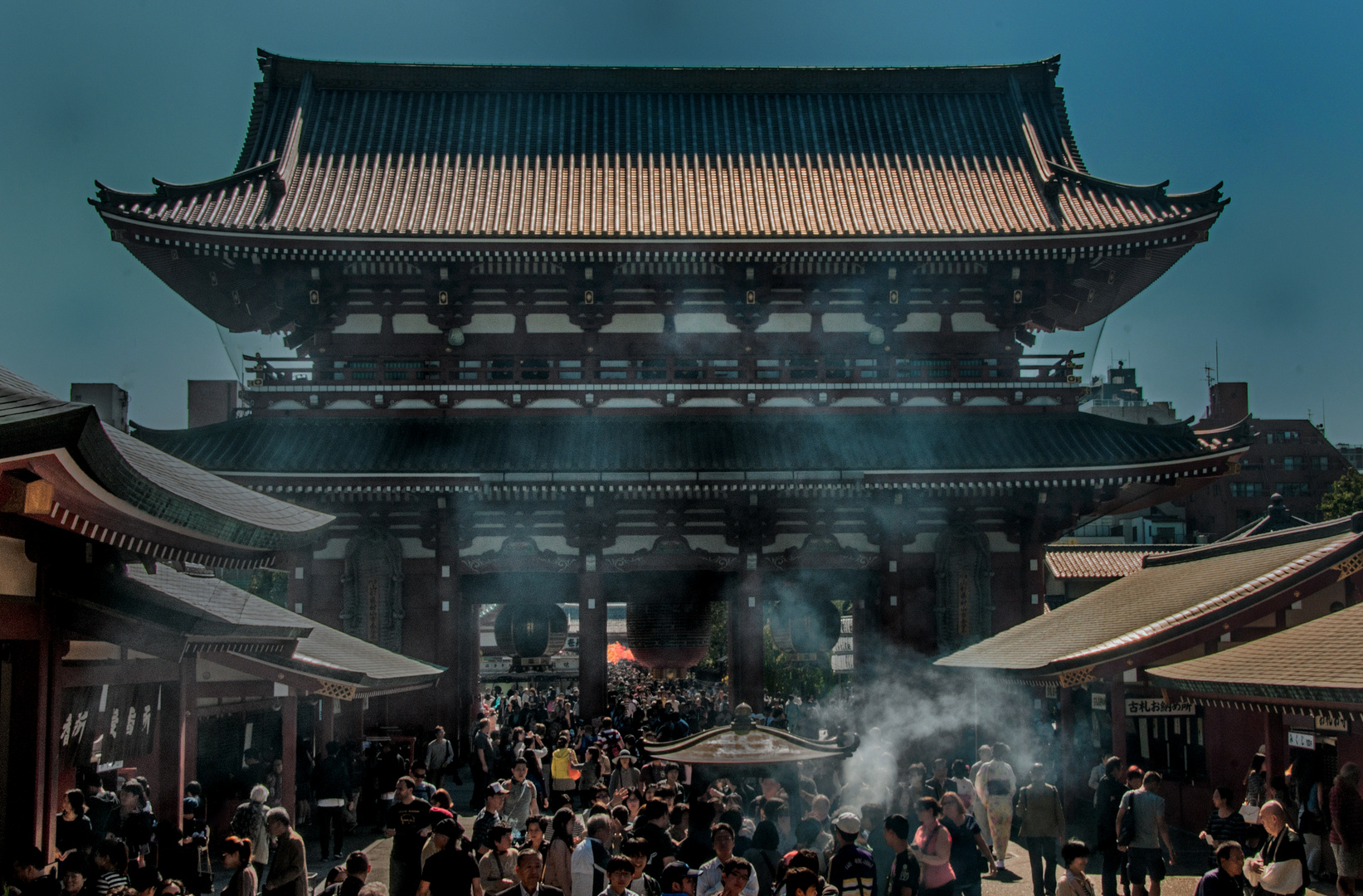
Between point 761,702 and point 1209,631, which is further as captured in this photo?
point 761,702

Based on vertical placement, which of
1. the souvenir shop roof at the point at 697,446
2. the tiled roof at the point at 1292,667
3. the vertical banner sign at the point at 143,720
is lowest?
the vertical banner sign at the point at 143,720

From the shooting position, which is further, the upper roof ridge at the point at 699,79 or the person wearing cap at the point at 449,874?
the upper roof ridge at the point at 699,79

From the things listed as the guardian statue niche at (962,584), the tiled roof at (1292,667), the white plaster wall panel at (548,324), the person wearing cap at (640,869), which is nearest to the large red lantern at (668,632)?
the guardian statue niche at (962,584)

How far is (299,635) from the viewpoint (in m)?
12.4

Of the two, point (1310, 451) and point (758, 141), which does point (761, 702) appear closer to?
point (758, 141)

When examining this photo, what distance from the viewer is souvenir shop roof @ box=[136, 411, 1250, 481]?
19.7 metres

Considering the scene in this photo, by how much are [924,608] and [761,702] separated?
3739mm

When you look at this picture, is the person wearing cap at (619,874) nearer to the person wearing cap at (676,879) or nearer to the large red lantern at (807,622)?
the person wearing cap at (676,879)

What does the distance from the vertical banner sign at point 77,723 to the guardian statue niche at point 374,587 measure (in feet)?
30.2

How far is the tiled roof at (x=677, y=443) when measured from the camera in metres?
19.8

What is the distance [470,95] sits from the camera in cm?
2608

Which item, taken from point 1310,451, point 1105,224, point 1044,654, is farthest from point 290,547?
point 1310,451

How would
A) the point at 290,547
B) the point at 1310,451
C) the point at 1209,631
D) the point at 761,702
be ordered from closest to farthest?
the point at 290,547, the point at 1209,631, the point at 761,702, the point at 1310,451

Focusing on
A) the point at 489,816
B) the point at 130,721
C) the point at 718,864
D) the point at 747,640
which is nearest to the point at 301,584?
the point at 130,721
